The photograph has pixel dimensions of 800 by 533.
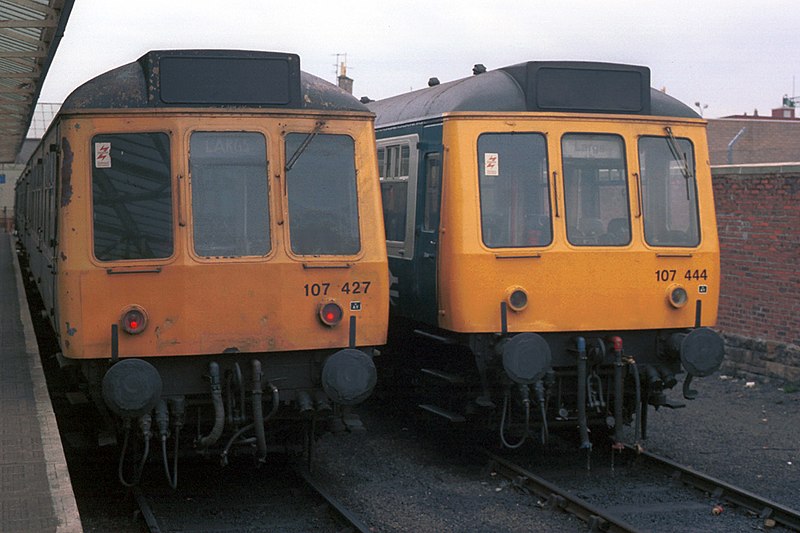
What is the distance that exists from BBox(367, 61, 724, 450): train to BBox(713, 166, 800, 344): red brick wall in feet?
15.7

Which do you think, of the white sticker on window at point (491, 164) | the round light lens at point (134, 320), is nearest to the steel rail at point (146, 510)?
the round light lens at point (134, 320)

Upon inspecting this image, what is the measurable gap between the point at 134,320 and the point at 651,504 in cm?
403

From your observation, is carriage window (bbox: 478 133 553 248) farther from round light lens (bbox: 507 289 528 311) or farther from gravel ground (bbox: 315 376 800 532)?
gravel ground (bbox: 315 376 800 532)

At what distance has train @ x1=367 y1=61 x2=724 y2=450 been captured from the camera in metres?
8.34

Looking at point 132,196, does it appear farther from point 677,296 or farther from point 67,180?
point 677,296

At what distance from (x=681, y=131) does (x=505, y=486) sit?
3.21 m

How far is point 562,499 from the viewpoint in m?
7.92

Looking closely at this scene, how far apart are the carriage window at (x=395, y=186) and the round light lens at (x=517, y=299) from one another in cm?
158

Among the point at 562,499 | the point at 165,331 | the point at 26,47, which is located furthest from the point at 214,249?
the point at 26,47

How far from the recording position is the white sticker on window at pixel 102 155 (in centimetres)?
725

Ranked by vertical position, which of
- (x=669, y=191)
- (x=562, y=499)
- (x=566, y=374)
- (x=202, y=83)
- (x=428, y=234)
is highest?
(x=202, y=83)

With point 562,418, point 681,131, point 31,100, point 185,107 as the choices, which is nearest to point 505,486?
point 562,418

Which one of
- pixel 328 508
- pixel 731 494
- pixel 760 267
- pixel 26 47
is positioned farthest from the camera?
pixel 26 47

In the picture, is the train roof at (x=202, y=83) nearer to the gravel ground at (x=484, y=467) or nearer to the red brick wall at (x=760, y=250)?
the gravel ground at (x=484, y=467)
